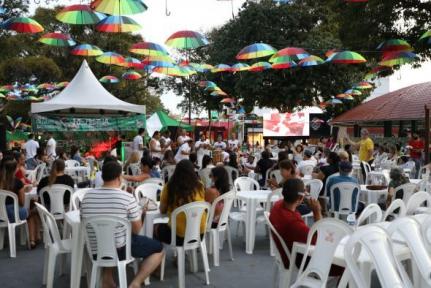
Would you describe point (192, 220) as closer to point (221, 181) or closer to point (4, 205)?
point (221, 181)

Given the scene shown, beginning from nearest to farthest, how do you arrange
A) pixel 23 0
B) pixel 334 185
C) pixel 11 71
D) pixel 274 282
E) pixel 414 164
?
pixel 274 282, pixel 334 185, pixel 414 164, pixel 23 0, pixel 11 71

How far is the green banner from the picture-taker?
14438mm

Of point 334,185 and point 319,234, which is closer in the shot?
point 319,234

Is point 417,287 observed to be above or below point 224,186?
below

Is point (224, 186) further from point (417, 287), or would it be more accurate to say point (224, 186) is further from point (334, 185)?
point (417, 287)

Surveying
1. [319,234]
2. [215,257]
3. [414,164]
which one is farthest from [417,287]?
[414,164]

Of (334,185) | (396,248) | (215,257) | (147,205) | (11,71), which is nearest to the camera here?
(396,248)

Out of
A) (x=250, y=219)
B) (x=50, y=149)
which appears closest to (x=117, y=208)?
(x=250, y=219)

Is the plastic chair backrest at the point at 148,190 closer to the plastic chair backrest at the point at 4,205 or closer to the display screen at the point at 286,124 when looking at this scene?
the plastic chair backrest at the point at 4,205

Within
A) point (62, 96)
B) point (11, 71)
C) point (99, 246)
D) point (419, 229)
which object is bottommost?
point (99, 246)

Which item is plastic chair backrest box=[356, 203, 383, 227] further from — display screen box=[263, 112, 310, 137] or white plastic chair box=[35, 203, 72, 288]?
display screen box=[263, 112, 310, 137]

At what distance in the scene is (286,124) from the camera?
23.2 metres

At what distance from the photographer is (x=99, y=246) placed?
12.8 ft

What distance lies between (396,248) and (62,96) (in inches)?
427
